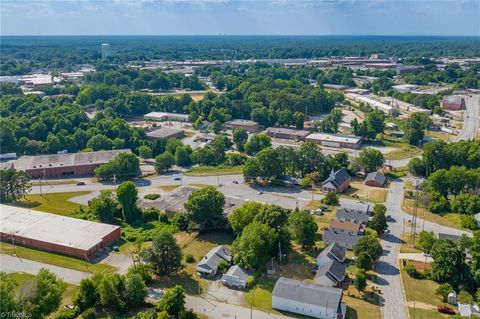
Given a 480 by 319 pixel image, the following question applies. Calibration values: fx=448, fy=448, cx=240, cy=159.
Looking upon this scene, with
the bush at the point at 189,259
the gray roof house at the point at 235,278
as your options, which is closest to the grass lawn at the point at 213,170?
the bush at the point at 189,259

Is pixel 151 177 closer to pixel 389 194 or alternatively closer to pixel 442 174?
pixel 389 194

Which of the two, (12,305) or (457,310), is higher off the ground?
(12,305)

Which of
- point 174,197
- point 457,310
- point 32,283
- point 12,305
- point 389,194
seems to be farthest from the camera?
point 389,194

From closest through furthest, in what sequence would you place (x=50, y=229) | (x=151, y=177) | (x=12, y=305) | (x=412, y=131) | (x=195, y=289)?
1. (x=12, y=305)
2. (x=195, y=289)
3. (x=50, y=229)
4. (x=151, y=177)
5. (x=412, y=131)

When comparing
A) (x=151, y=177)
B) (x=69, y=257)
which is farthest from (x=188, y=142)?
(x=69, y=257)

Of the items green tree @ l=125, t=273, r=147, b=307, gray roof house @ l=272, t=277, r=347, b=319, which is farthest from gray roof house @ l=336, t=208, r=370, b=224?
green tree @ l=125, t=273, r=147, b=307

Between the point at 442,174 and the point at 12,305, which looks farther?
the point at 442,174
